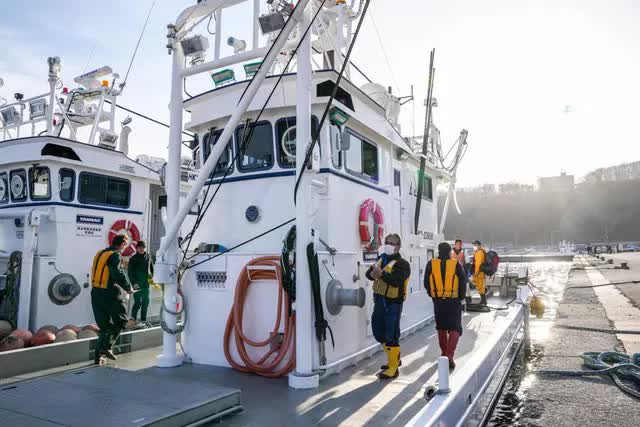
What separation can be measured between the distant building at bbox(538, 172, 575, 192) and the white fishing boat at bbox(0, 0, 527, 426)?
404 feet

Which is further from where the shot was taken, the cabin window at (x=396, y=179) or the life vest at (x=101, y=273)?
the cabin window at (x=396, y=179)

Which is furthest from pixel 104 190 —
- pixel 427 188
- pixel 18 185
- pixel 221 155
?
pixel 427 188

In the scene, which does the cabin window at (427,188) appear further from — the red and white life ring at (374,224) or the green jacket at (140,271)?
the green jacket at (140,271)

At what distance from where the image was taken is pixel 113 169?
1009 cm

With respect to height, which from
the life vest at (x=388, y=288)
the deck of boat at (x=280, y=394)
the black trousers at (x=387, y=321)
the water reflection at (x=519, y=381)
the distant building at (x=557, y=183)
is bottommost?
the water reflection at (x=519, y=381)

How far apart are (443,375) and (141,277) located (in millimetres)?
7161

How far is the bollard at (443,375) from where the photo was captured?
3008mm

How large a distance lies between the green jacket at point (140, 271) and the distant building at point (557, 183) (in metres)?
124

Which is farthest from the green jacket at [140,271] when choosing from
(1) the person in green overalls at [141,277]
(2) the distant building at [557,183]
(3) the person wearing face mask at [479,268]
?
(2) the distant building at [557,183]

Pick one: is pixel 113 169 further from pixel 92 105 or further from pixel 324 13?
A: pixel 324 13

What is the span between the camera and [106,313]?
5.91 meters

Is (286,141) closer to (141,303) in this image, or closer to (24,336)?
(24,336)

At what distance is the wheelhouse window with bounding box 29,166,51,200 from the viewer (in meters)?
9.16

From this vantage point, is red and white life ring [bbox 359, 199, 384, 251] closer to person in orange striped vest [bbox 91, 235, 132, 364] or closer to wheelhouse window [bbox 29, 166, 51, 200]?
person in orange striped vest [bbox 91, 235, 132, 364]
